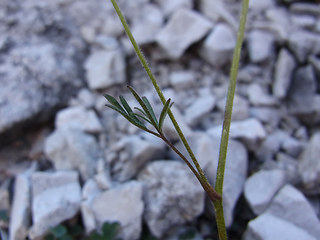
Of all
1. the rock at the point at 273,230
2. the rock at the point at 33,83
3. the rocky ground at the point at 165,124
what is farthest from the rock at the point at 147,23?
the rock at the point at 273,230

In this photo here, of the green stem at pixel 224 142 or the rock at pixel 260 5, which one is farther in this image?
the rock at pixel 260 5

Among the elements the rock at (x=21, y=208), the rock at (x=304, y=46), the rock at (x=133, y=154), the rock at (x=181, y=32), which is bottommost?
the rock at (x=21, y=208)

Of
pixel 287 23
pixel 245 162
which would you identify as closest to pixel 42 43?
pixel 245 162

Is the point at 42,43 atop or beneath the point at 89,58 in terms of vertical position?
atop

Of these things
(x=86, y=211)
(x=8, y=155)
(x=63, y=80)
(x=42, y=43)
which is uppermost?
(x=42, y=43)

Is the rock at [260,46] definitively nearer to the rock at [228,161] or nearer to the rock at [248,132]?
the rock at [248,132]

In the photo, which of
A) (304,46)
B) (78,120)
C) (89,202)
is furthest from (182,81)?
(89,202)

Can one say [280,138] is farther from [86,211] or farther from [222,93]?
[86,211]

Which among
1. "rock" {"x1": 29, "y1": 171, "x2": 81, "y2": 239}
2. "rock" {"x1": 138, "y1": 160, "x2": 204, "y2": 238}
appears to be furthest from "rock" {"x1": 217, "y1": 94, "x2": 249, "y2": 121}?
"rock" {"x1": 29, "y1": 171, "x2": 81, "y2": 239}
